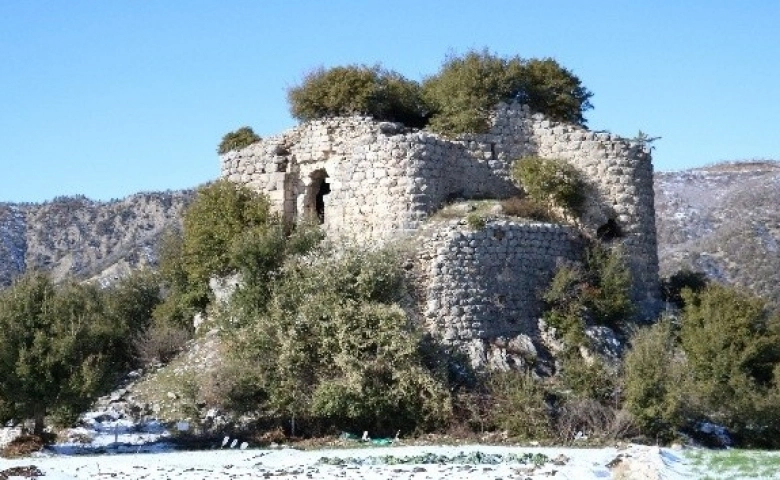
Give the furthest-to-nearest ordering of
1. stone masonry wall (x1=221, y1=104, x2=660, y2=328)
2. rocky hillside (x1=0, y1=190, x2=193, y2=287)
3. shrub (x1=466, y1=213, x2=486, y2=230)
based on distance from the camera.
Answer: rocky hillside (x1=0, y1=190, x2=193, y2=287) → stone masonry wall (x1=221, y1=104, x2=660, y2=328) → shrub (x1=466, y1=213, x2=486, y2=230)

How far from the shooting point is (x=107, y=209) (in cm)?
6562

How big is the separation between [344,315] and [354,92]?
287 inches

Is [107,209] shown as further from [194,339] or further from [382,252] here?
[382,252]

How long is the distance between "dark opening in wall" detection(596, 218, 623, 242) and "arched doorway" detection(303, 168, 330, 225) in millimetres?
6733

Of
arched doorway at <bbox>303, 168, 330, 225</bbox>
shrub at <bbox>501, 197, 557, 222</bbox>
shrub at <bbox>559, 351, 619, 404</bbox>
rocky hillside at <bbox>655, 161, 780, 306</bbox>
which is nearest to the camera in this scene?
shrub at <bbox>559, 351, 619, 404</bbox>

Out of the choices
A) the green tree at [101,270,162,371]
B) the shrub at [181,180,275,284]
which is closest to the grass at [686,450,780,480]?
the shrub at [181,180,275,284]

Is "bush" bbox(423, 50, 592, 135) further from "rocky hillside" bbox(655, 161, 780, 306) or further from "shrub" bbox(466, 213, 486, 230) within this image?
"rocky hillside" bbox(655, 161, 780, 306)

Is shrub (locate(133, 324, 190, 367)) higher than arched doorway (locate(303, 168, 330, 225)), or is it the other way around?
arched doorway (locate(303, 168, 330, 225))

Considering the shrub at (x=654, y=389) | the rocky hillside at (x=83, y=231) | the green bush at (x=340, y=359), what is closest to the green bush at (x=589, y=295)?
the shrub at (x=654, y=389)

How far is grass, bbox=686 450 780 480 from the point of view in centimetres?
1486

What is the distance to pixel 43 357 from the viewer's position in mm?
19391

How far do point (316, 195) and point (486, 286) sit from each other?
563cm

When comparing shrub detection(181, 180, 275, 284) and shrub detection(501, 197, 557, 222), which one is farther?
shrub detection(181, 180, 275, 284)

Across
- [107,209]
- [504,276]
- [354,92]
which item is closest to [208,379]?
[504,276]
